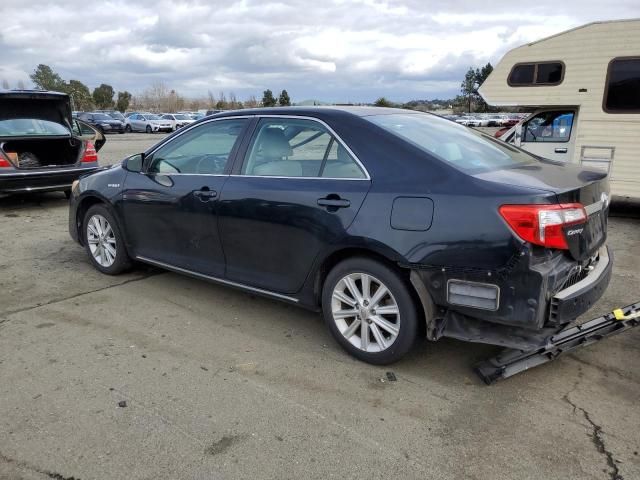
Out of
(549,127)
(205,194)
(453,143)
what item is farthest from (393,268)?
(549,127)

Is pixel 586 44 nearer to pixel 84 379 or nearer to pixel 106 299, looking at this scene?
pixel 106 299

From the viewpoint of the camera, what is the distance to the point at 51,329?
4113mm

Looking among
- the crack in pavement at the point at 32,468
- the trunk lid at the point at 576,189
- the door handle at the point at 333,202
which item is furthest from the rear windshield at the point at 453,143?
the crack in pavement at the point at 32,468

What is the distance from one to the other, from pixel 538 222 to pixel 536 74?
22.1 feet

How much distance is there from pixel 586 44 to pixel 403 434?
7.44 meters

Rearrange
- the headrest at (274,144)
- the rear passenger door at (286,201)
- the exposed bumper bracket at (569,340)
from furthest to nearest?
the headrest at (274,144) → the rear passenger door at (286,201) → the exposed bumper bracket at (569,340)

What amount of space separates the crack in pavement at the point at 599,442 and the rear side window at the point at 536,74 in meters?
6.69

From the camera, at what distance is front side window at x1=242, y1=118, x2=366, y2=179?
360cm

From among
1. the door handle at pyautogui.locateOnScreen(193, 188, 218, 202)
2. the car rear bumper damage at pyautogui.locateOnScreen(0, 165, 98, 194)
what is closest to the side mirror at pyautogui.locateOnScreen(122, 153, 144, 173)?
the door handle at pyautogui.locateOnScreen(193, 188, 218, 202)

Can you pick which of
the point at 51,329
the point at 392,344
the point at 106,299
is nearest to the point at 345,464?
the point at 392,344

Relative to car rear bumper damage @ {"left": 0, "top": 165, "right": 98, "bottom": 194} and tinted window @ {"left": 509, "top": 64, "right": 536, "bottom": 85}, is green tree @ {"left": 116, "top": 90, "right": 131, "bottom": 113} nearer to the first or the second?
car rear bumper damage @ {"left": 0, "top": 165, "right": 98, "bottom": 194}

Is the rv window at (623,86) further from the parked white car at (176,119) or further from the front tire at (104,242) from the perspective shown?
the parked white car at (176,119)

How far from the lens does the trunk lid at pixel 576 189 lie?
3012 millimetres

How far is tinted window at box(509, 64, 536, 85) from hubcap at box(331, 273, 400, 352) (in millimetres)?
6709
